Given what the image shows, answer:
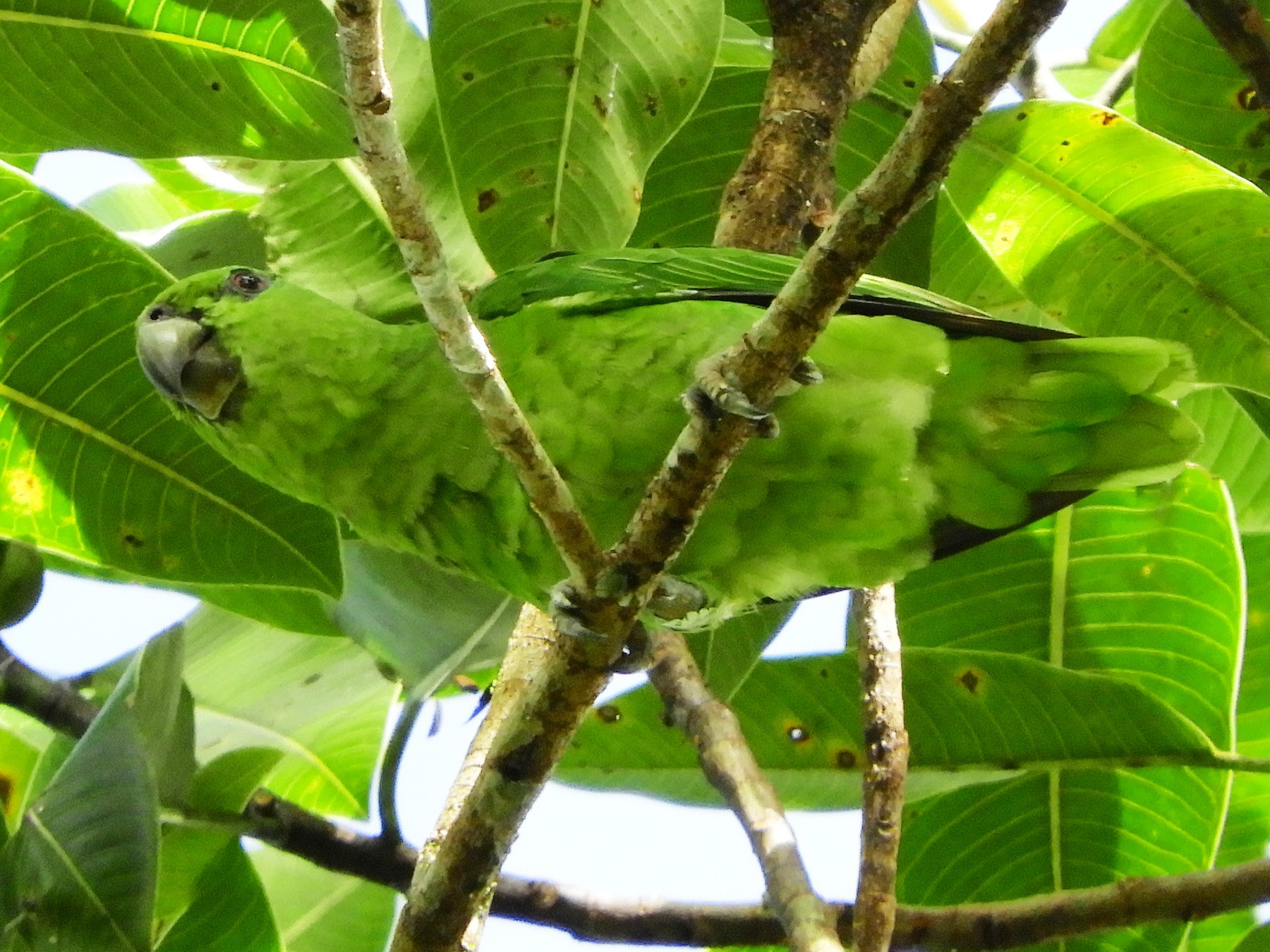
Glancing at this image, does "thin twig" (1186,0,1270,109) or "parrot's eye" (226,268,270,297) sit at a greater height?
"thin twig" (1186,0,1270,109)

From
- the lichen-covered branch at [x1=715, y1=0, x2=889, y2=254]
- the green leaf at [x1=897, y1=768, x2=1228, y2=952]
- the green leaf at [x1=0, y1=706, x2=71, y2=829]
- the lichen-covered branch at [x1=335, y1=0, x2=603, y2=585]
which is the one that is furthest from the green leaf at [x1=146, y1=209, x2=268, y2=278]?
the green leaf at [x1=897, y1=768, x2=1228, y2=952]

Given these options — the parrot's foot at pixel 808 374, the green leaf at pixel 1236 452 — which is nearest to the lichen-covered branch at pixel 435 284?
the parrot's foot at pixel 808 374

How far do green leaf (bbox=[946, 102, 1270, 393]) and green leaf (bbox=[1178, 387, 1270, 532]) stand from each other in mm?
457

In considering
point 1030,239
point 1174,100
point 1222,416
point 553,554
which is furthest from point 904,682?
point 1174,100

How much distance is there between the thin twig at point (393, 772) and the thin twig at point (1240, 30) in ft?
4.70

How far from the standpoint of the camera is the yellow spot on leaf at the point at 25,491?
1873 mm

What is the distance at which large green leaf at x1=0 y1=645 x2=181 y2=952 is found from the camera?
62.9 inches

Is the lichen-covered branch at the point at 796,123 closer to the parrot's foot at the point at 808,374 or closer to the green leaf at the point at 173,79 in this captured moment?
the parrot's foot at the point at 808,374

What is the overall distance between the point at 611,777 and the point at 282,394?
0.81m

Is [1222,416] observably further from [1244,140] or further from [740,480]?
[740,480]

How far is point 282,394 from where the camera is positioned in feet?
6.05

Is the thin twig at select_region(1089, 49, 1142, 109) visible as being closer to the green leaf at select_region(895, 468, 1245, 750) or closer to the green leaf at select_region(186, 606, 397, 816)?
the green leaf at select_region(895, 468, 1245, 750)

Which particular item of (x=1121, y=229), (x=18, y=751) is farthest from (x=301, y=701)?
(x=1121, y=229)

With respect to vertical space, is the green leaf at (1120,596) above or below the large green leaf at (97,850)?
above
